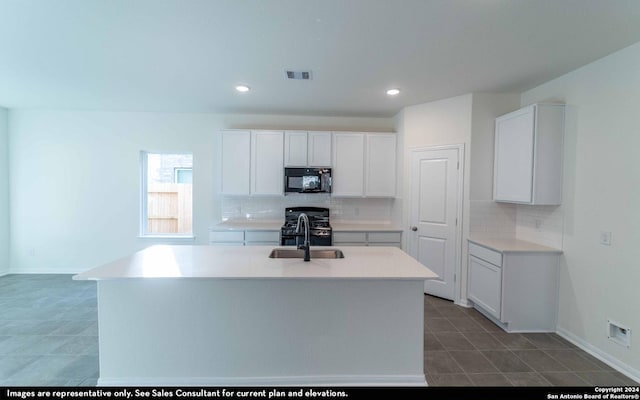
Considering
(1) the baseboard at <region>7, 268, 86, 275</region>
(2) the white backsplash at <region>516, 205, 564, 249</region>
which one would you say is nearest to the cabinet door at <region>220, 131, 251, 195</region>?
(1) the baseboard at <region>7, 268, 86, 275</region>

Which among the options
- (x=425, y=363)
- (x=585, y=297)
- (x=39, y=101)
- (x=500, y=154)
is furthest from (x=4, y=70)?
(x=585, y=297)

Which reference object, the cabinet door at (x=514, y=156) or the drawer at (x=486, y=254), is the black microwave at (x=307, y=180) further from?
the cabinet door at (x=514, y=156)

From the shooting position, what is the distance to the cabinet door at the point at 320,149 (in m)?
4.34

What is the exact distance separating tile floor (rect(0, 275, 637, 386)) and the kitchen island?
44 cm

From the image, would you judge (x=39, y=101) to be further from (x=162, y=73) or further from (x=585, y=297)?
(x=585, y=297)

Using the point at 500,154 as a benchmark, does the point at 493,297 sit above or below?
below

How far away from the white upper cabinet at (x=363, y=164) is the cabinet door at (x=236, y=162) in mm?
A: 1291

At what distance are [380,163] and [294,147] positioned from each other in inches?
51.6

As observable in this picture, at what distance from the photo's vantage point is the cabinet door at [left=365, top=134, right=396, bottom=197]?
439 centimetres

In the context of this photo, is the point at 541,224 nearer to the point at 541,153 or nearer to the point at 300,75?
the point at 541,153

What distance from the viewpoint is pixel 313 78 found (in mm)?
3037

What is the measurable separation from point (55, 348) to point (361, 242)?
11.0 feet

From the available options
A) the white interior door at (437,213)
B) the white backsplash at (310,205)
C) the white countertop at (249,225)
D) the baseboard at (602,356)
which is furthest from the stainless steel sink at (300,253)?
the baseboard at (602,356)

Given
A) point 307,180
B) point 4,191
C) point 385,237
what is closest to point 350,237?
point 385,237
